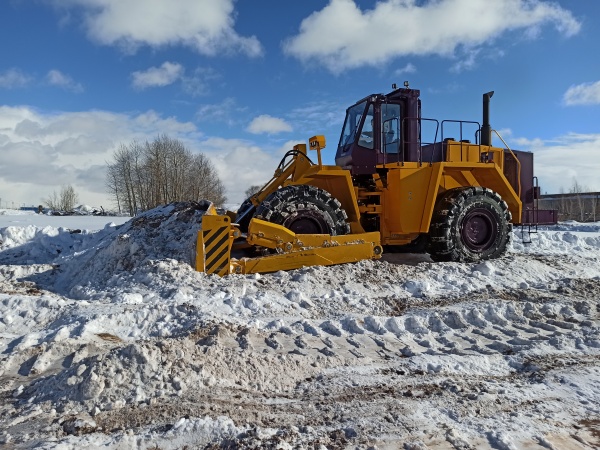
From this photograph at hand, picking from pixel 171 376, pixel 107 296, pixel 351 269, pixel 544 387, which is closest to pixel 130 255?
pixel 107 296

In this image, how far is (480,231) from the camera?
29.9 feet

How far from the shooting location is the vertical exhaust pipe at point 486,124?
395 inches

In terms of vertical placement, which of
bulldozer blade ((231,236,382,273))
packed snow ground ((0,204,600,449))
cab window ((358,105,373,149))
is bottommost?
packed snow ground ((0,204,600,449))

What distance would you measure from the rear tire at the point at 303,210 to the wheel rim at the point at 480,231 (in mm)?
2690

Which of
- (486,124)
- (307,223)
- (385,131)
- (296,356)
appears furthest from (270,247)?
(486,124)

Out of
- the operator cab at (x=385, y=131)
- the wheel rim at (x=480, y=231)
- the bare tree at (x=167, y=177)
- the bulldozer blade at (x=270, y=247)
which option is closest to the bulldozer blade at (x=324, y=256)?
the bulldozer blade at (x=270, y=247)

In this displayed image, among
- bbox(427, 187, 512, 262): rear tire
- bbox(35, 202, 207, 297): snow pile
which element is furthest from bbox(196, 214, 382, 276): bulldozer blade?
bbox(427, 187, 512, 262): rear tire

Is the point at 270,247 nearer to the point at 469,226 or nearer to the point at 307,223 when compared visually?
the point at 307,223

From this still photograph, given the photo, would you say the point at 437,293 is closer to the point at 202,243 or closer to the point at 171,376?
the point at 202,243

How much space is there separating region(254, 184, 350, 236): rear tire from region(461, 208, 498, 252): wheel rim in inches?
106

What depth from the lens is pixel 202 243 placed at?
23.3 ft

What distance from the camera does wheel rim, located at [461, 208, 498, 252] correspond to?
8977 millimetres

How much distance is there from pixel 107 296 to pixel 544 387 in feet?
17.9

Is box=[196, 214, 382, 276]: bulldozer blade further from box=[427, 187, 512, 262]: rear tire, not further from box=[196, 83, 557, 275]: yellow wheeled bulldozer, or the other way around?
box=[427, 187, 512, 262]: rear tire
